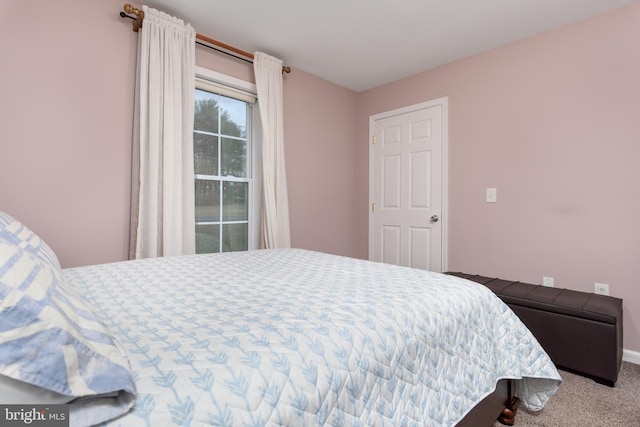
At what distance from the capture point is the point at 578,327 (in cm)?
197

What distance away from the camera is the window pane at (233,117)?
2959mm

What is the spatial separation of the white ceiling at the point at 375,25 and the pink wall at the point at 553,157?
225mm

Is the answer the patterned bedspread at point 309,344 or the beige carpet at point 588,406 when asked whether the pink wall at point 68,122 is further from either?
the beige carpet at point 588,406

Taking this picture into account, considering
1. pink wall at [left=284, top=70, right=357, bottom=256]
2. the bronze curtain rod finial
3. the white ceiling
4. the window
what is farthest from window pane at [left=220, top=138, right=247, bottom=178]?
the bronze curtain rod finial

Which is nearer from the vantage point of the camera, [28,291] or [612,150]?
[28,291]

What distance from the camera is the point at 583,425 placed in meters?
1.57

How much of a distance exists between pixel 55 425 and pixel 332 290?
85 centimetres

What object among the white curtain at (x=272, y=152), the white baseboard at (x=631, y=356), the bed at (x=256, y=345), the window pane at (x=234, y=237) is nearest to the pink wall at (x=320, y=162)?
the white curtain at (x=272, y=152)

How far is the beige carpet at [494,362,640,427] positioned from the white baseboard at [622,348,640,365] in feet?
0.80

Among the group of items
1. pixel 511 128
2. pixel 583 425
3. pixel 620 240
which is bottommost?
pixel 583 425

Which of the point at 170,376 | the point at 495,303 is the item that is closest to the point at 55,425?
the point at 170,376

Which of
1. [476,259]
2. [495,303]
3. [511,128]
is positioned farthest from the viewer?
[476,259]

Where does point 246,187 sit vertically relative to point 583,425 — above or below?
above

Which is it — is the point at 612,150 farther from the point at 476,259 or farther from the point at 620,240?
the point at 476,259
